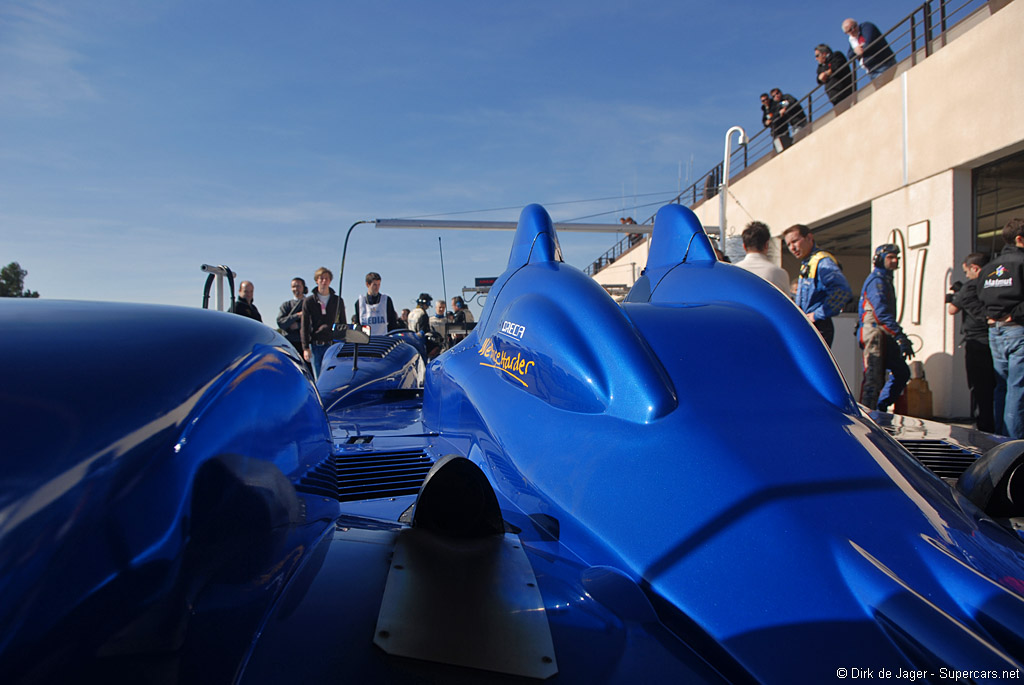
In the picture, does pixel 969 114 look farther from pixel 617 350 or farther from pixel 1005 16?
pixel 617 350

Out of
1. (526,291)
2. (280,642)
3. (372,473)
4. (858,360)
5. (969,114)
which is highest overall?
(969,114)

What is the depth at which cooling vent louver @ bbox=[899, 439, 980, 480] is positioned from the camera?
198cm

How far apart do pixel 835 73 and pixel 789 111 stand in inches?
75.2

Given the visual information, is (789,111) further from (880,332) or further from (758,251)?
(758,251)

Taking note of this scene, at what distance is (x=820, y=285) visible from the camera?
15.2 ft

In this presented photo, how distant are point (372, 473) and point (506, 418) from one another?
2.19 ft

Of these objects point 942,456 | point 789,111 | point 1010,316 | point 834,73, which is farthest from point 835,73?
point 942,456

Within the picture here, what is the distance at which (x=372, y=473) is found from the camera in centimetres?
213

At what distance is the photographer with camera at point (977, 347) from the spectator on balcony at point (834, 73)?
6063 mm

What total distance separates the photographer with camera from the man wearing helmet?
0.51m

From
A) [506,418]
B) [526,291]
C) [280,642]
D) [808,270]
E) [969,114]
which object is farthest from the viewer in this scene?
[969,114]

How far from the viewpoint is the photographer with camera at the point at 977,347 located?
5371 mm

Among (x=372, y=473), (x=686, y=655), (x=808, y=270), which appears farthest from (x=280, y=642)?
(x=808, y=270)

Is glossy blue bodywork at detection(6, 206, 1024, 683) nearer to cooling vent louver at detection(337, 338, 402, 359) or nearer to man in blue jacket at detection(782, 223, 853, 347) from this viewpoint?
cooling vent louver at detection(337, 338, 402, 359)
